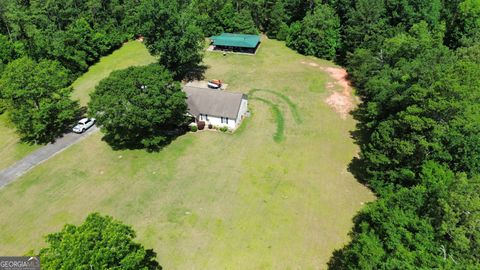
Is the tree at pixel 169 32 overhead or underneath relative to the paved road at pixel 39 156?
overhead

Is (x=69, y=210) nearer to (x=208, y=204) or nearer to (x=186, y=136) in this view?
(x=208, y=204)

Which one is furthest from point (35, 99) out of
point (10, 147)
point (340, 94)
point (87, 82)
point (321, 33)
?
point (321, 33)

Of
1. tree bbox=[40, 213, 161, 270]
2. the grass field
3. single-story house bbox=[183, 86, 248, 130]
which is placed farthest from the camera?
single-story house bbox=[183, 86, 248, 130]

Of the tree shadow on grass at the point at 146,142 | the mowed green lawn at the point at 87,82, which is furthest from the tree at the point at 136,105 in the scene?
the mowed green lawn at the point at 87,82

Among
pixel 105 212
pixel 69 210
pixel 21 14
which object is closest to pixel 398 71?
pixel 105 212

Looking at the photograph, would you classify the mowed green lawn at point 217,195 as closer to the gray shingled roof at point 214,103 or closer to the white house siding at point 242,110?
the white house siding at point 242,110

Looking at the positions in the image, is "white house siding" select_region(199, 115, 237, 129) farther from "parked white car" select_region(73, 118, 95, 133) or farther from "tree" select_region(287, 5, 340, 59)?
"tree" select_region(287, 5, 340, 59)

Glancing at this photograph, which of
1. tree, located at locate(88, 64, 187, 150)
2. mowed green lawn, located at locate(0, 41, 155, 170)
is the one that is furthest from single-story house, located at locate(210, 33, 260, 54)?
tree, located at locate(88, 64, 187, 150)
